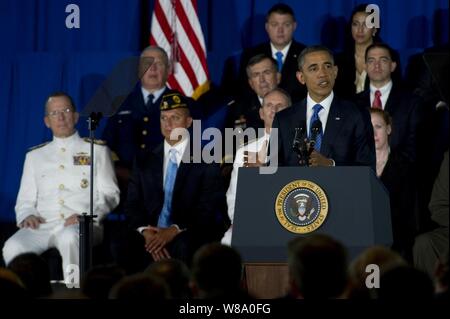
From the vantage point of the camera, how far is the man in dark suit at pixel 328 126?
627 centimetres

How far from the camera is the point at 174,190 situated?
25.1ft

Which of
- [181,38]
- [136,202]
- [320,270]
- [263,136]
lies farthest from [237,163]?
[320,270]

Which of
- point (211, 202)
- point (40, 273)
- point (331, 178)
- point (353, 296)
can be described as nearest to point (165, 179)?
point (211, 202)

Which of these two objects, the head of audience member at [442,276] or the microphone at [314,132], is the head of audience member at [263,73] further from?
the head of audience member at [442,276]

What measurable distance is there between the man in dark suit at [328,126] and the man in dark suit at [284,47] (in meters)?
1.88

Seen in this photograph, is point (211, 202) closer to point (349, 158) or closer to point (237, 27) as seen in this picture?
point (349, 158)

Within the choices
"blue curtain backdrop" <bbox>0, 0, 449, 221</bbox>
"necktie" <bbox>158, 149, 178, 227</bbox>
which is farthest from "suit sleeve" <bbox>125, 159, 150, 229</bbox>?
"blue curtain backdrop" <bbox>0, 0, 449, 221</bbox>

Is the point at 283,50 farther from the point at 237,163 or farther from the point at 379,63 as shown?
the point at 237,163

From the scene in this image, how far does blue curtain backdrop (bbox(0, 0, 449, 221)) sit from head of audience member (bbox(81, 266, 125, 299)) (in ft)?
15.2

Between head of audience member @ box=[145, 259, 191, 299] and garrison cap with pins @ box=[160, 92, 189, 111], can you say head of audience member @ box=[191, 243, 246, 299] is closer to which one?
head of audience member @ box=[145, 259, 191, 299]

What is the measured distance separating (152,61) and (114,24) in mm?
1576

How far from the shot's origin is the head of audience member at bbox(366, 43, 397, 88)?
7.93 meters

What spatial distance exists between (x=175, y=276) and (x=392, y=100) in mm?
3906
